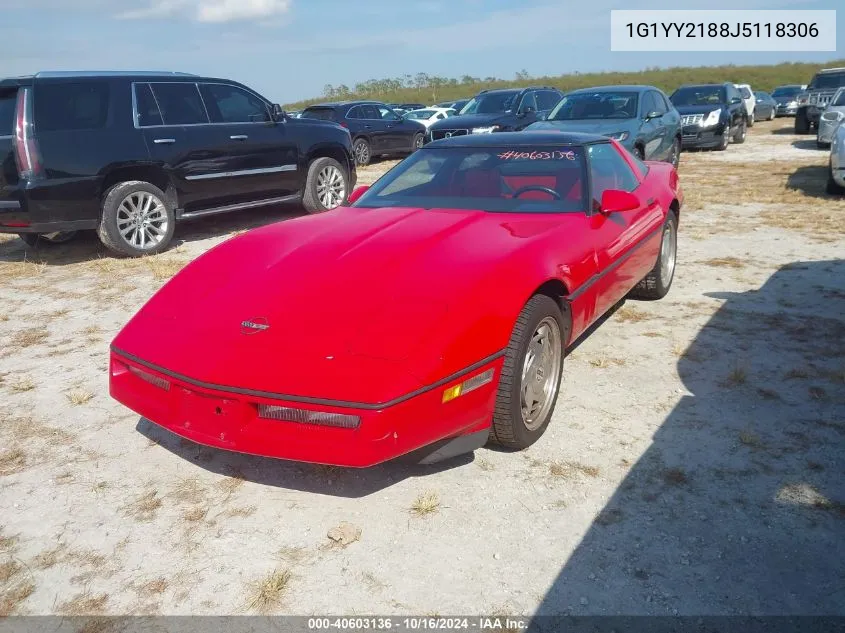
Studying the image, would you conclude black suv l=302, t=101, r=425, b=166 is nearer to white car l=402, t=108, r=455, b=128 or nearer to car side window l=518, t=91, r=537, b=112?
car side window l=518, t=91, r=537, b=112

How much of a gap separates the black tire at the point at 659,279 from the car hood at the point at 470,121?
7976 mm

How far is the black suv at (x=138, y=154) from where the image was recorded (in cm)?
636

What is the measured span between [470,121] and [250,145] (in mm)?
5934

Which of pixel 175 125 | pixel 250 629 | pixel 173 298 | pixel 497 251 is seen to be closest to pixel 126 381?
pixel 173 298

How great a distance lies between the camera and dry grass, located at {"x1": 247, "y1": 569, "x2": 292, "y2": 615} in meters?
2.21

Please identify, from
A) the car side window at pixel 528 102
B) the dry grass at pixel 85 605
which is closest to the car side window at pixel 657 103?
the car side window at pixel 528 102

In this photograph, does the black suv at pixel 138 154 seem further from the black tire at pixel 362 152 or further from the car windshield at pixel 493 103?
the black tire at pixel 362 152

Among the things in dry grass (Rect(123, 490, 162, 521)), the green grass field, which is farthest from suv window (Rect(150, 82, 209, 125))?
the green grass field

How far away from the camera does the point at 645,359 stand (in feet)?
13.4

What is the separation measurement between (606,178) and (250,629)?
3225mm

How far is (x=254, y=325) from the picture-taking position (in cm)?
270

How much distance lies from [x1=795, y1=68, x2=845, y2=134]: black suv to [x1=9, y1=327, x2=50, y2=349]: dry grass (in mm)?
19358

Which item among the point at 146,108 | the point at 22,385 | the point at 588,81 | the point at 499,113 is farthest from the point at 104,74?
the point at 588,81

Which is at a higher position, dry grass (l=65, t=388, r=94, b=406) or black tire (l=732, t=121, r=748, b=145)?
black tire (l=732, t=121, r=748, b=145)
